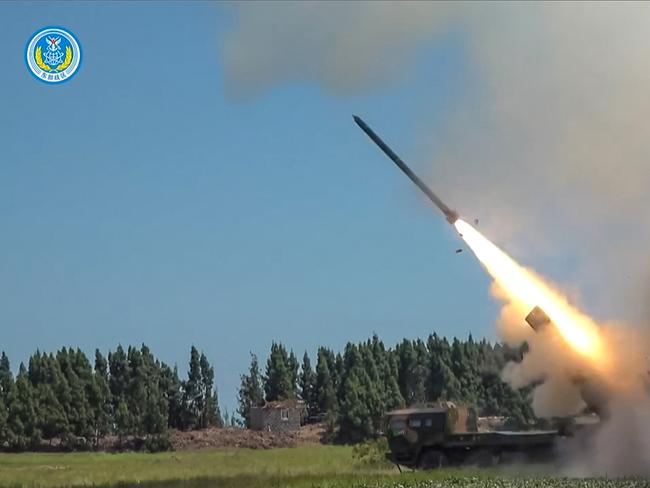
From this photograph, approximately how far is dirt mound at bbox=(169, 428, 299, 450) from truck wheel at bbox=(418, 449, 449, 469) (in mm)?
37388

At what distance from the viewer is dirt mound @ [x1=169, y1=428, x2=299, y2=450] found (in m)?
75.1

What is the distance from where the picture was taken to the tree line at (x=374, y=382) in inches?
3241

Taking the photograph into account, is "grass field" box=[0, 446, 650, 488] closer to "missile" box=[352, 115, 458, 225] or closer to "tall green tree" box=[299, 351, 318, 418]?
"missile" box=[352, 115, 458, 225]

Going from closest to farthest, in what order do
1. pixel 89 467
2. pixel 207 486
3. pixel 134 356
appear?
1. pixel 207 486
2. pixel 89 467
3. pixel 134 356

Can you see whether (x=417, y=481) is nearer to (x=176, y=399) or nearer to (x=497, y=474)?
(x=497, y=474)

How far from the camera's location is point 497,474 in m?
32.6

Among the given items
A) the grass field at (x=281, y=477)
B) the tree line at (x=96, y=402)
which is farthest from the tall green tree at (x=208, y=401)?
the grass field at (x=281, y=477)

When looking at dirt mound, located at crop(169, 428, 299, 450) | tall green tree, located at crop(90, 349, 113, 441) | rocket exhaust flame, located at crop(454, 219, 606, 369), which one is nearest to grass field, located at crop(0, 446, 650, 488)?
rocket exhaust flame, located at crop(454, 219, 606, 369)

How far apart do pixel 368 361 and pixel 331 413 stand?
8820 millimetres

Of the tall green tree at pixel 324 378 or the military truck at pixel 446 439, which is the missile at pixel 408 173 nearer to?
the military truck at pixel 446 439

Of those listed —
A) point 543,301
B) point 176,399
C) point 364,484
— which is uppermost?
point 176,399

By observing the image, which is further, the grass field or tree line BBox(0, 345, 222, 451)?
tree line BBox(0, 345, 222, 451)

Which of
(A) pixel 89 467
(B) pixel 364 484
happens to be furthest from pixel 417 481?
(A) pixel 89 467

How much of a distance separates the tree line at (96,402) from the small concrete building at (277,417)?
639 centimetres
